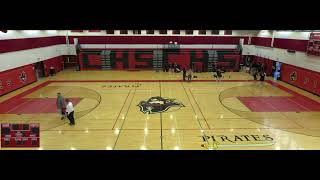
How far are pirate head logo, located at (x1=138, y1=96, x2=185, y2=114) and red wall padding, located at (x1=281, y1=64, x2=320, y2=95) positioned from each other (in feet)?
37.6

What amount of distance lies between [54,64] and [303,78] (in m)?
26.5

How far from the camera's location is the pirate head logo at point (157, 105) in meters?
15.8

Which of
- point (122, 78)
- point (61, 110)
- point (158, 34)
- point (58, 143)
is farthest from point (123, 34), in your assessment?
point (58, 143)

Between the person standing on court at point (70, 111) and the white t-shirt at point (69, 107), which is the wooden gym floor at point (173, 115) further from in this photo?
the white t-shirt at point (69, 107)

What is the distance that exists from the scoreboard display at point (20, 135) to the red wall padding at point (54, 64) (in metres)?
21.5

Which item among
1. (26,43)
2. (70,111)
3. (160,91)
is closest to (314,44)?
(160,91)

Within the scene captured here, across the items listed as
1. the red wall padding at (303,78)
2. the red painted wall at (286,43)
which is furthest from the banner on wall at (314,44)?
the red wall padding at (303,78)

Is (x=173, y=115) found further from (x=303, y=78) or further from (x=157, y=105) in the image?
(x=303, y=78)

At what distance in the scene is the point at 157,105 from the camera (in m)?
16.8

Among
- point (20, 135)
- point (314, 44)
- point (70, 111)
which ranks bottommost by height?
point (70, 111)

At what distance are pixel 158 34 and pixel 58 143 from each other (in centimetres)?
2468
